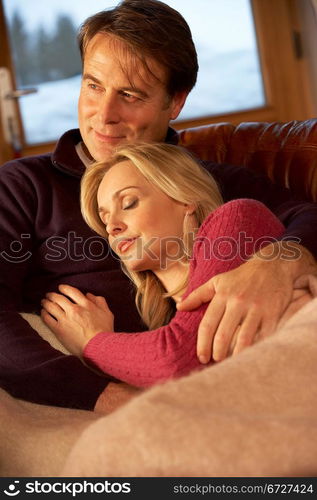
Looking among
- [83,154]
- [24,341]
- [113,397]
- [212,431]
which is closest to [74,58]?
[83,154]

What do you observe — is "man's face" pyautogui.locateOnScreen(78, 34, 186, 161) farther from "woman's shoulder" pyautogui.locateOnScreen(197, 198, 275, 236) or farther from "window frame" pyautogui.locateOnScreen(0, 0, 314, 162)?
"window frame" pyautogui.locateOnScreen(0, 0, 314, 162)

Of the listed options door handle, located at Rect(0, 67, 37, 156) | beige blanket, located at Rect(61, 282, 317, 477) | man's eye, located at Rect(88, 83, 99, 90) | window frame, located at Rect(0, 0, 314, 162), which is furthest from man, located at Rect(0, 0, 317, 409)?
window frame, located at Rect(0, 0, 314, 162)

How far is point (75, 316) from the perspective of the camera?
1.62 m

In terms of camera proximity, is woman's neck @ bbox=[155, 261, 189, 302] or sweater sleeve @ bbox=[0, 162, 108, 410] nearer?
sweater sleeve @ bbox=[0, 162, 108, 410]

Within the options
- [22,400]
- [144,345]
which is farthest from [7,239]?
[144,345]

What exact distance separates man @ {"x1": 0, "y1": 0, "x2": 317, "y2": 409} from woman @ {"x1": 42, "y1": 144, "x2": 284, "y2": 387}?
6 cm

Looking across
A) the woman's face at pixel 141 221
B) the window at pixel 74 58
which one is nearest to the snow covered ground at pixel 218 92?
the window at pixel 74 58

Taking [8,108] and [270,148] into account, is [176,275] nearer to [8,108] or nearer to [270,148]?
[270,148]

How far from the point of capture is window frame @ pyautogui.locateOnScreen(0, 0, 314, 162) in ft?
13.6

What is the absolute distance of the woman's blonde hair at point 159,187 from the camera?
1.63 m

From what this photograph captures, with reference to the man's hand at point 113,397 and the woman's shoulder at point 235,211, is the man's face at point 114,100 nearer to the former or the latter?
the woman's shoulder at point 235,211

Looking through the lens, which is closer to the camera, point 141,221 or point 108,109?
point 141,221

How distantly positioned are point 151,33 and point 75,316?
0.72 metres

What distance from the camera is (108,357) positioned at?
1.47 meters
